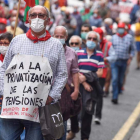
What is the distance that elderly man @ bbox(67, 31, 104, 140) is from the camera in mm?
6465

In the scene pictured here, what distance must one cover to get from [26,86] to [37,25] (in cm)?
60

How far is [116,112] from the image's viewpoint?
9.02m

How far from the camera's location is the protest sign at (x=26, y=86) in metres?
4.13

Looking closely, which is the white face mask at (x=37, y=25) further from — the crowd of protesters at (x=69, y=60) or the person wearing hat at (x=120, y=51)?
the person wearing hat at (x=120, y=51)

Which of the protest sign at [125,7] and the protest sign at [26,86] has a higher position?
the protest sign at [26,86]

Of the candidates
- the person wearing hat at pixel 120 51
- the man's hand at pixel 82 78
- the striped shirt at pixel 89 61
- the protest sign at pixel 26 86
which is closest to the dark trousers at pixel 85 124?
the man's hand at pixel 82 78

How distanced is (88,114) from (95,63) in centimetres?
79

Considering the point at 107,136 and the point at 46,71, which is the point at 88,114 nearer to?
the point at 107,136

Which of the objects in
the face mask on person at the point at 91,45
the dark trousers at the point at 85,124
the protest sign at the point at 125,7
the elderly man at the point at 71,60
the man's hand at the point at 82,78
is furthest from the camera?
the protest sign at the point at 125,7

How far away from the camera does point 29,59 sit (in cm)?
416

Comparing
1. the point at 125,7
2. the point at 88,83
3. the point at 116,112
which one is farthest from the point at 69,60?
the point at 125,7

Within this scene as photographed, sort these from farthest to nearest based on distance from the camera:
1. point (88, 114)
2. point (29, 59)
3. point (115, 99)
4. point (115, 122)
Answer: point (115, 99) → point (115, 122) → point (88, 114) → point (29, 59)

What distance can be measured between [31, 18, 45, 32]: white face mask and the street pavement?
3.08 metres

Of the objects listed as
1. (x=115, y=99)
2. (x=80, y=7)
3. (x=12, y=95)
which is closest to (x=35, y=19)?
(x=12, y=95)
